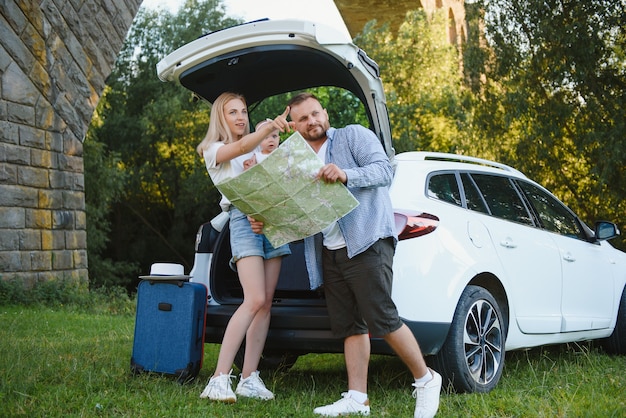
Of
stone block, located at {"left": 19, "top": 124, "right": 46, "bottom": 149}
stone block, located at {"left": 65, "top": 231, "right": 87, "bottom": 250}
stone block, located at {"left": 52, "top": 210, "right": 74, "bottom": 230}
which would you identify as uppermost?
stone block, located at {"left": 19, "top": 124, "right": 46, "bottom": 149}

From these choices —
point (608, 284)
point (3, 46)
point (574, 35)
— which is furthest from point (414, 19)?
point (608, 284)

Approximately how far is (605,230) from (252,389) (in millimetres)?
3355

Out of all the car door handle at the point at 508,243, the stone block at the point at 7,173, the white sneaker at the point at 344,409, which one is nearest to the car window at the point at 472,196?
the car door handle at the point at 508,243

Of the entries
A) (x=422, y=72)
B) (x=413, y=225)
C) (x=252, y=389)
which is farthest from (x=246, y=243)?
(x=422, y=72)

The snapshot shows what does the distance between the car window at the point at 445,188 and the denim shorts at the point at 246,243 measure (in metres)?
1.00

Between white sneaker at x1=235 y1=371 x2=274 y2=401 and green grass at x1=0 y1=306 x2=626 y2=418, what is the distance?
0.10 metres

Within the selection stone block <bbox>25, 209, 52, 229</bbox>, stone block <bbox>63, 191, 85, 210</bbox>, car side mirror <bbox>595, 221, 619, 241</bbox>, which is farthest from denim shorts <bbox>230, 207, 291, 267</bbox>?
stone block <bbox>63, 191, 85, 210</bbox>

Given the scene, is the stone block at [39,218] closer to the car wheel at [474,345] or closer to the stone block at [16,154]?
the stone block at [16,154]

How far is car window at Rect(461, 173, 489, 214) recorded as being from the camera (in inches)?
192

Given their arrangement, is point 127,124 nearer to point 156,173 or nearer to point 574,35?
point 156,173

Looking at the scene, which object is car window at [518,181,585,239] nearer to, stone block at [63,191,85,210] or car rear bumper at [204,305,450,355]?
car rear bumper at [204,305,450,355]

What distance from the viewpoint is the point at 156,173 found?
25203 mm

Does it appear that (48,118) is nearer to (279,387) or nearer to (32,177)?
(32,177)

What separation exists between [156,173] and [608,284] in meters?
20.6
